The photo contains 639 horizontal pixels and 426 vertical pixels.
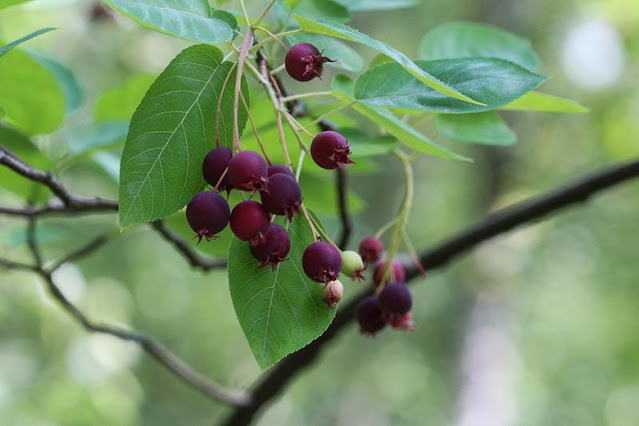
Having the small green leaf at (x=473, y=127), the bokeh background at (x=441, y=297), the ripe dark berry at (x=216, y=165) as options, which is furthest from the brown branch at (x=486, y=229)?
the bokeh background at (x=441, y=297)

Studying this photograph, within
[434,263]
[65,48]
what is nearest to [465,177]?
[65,48]

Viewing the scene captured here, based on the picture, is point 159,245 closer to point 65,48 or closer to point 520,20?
point 65,48

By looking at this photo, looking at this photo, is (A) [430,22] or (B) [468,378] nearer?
(B) [468,378]

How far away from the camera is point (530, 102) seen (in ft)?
2.45

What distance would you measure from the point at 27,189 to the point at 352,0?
55cm

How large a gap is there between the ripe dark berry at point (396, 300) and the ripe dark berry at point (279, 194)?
0.30 metres

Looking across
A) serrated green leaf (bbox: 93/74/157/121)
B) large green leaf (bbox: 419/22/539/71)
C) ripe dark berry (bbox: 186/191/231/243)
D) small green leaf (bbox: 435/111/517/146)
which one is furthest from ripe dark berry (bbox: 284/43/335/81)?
serrated green leaf (bbox: 93/74/157/121)

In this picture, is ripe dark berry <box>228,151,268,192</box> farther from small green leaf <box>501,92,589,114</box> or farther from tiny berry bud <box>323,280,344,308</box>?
small green leaf <box>501,92,589,114</box>

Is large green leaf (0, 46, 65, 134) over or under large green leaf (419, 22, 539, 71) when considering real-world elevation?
under

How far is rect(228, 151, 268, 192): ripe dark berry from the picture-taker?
1.67 ft

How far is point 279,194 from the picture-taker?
20.7 inches

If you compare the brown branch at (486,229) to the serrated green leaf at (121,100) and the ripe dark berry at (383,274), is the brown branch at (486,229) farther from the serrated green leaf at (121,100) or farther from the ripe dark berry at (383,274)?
the serrated green leaf at (121,100)

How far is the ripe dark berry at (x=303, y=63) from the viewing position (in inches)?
23.3

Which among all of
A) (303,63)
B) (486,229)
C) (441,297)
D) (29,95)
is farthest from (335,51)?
(441,297)
